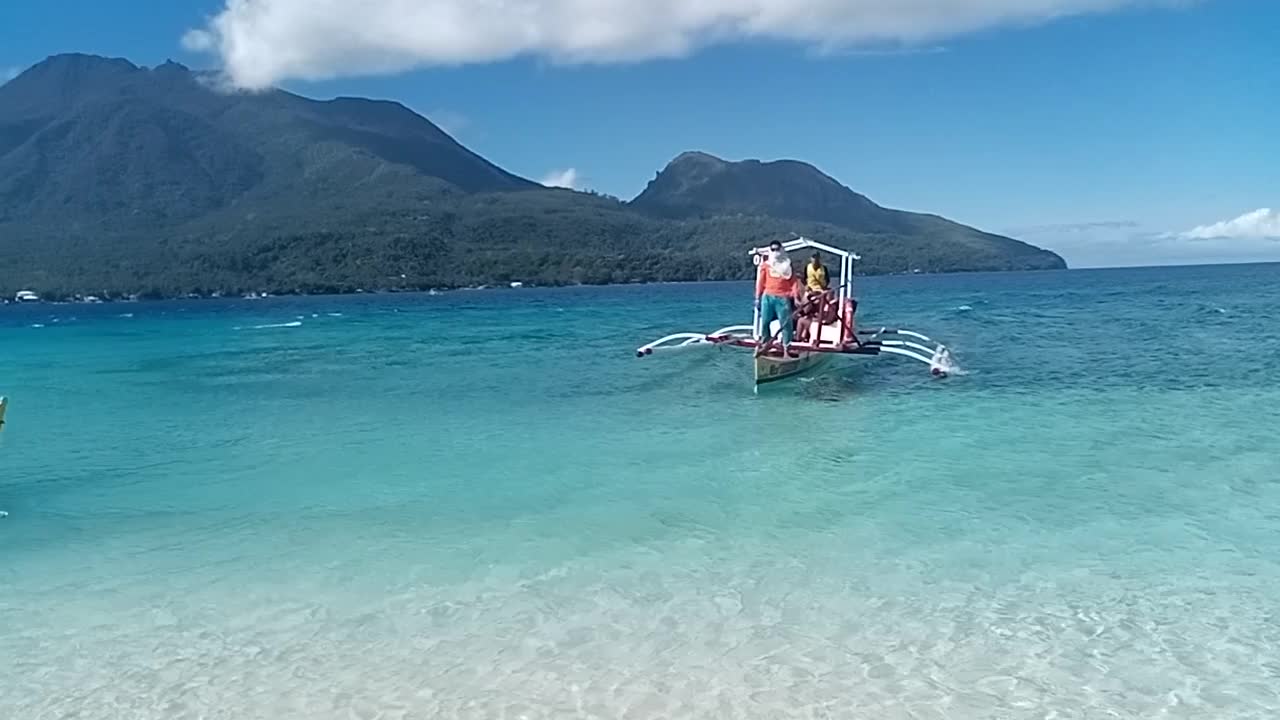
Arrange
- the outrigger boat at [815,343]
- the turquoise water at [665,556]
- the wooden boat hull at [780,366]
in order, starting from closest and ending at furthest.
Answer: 1. the turquoise water at [665,556]
2. the wooden boat hull at [780,366]
3. the outrigger boat at [815,343]

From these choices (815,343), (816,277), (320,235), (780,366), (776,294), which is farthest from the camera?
(320,235)

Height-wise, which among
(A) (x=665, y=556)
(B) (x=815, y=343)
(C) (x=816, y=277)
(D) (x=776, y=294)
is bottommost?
(A) (x=665, y=556)

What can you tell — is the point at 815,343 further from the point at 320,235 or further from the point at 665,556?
the point at 320,235

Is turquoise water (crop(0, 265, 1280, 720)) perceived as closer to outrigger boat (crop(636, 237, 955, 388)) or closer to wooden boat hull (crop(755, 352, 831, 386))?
wooden boat hull (crop(755, 352, 831, 386))

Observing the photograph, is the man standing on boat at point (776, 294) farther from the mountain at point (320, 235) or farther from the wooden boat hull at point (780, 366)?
the mountain at point (320, 235)

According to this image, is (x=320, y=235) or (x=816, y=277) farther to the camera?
(x=320, y=235)

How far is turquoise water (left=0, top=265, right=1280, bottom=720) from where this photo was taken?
646 cm

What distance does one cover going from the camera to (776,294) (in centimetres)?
1977

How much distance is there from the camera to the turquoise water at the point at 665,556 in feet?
21.2

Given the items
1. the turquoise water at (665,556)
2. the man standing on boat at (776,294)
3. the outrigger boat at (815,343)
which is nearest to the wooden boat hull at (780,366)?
the outrigger boat at (815,343)

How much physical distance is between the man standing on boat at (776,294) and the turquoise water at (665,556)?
4.42ft

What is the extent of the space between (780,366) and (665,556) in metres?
11.6

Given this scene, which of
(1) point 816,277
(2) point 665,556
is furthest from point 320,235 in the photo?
(2) point 665,556

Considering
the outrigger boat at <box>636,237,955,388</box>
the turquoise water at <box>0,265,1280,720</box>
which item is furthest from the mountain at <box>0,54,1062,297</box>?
the turquoise water at <box>0,265,1280,720</box>
